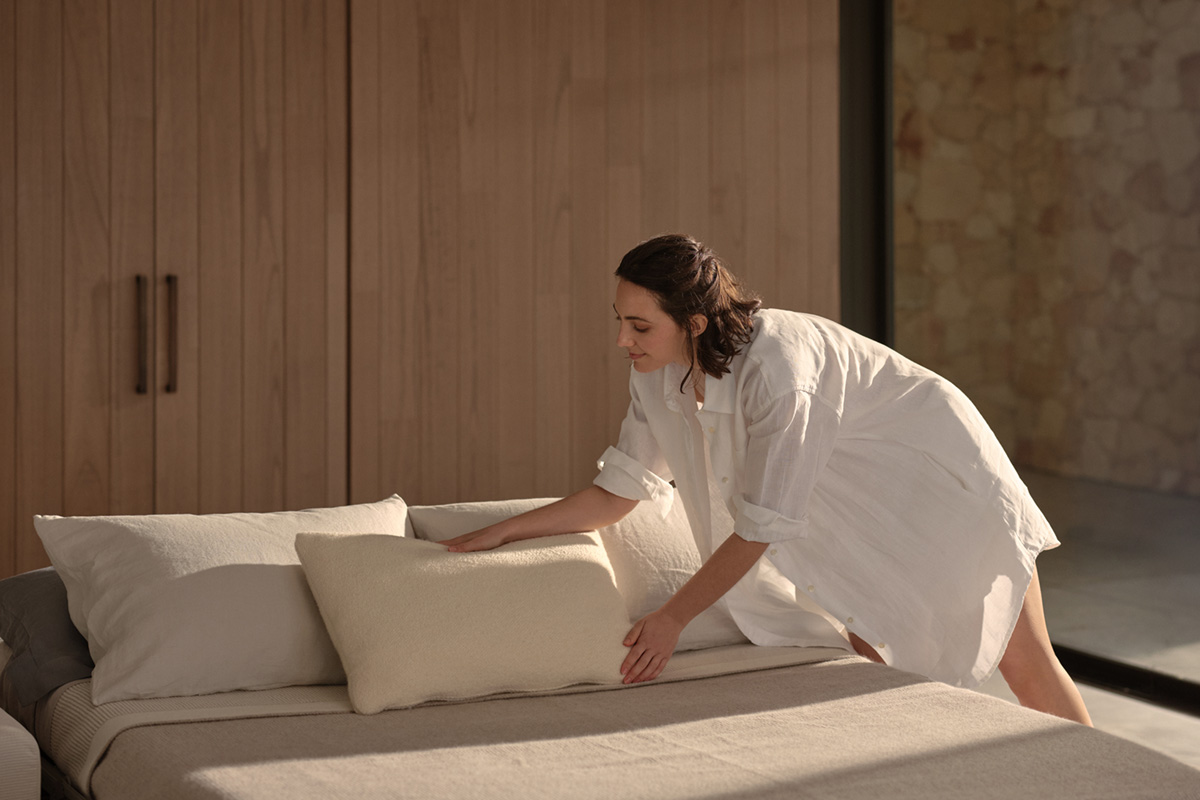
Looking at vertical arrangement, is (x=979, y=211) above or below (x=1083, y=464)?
above

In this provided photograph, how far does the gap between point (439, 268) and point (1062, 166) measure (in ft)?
6.02

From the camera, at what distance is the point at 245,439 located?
10.1ft

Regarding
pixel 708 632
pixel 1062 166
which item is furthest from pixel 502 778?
pixel 1062 166

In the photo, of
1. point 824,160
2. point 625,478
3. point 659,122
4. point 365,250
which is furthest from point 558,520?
point 824,160

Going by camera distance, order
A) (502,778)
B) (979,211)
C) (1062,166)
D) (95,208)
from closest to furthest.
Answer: (502,778), (95,208), (1062,166), (979,211)

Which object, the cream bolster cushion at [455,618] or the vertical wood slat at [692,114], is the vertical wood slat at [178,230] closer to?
the cream bolster cushion at [455,618]

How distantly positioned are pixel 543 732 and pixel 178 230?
1.84m

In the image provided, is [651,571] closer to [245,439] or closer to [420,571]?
[420,571]

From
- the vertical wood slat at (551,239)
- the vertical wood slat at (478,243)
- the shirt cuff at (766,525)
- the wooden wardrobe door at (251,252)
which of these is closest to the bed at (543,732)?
the shirt cuff at (766,525)

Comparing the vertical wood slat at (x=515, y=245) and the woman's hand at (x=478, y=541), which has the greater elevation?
the vertical wood slat at (x=515, y=245)

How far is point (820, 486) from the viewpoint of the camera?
217 centimetres

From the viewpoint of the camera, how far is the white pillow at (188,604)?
1.83 meters

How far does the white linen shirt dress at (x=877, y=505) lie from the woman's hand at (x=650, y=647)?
20 centimetres

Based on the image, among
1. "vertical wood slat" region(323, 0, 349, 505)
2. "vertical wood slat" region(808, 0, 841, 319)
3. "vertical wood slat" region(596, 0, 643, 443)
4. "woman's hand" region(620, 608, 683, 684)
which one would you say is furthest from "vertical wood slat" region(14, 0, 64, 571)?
"vertical wood slat" region(808, 0, 841, 319)
